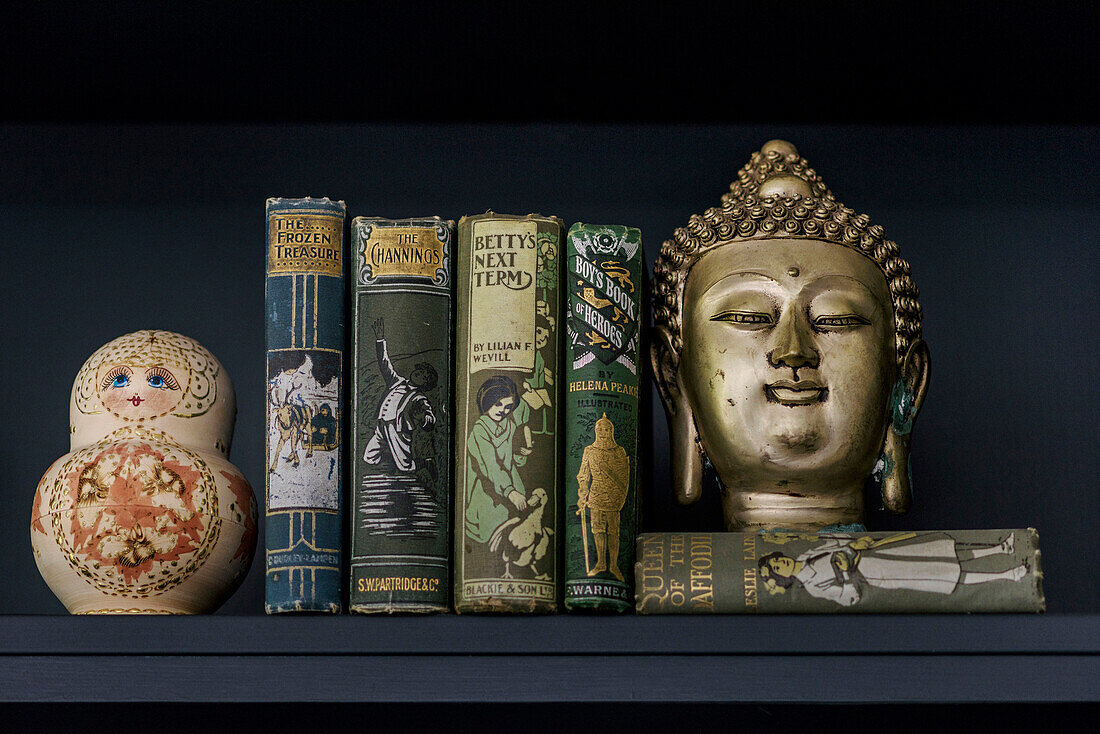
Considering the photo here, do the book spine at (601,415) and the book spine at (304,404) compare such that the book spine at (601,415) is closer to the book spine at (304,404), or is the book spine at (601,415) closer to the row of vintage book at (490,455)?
the row of vintage book at (490,455)

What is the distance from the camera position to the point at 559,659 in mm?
855

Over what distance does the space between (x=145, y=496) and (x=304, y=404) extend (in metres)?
0.13

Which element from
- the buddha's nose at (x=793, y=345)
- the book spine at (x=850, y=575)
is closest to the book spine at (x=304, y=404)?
the book spine at (x=850, y=575)

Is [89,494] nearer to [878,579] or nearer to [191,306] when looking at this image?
[191,306]

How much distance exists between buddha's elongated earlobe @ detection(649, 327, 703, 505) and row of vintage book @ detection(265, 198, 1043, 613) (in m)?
0.12

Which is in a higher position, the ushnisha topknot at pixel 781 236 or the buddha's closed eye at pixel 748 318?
the ushnisha topknot at pixel 781 236

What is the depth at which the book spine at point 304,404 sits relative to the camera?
90 cm

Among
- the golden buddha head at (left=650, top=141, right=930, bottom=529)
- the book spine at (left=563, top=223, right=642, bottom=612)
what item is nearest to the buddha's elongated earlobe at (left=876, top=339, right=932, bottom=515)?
the golden buddha head at (left=650, top=141, right=930, bottom=529)

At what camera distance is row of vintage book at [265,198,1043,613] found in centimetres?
87

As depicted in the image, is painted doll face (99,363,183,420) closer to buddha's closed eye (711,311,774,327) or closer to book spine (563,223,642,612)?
book spine (563,223,642,612)

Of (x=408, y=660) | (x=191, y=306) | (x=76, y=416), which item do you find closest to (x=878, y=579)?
(x=408, y=660)

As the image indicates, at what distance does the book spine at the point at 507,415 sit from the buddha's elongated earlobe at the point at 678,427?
17cm

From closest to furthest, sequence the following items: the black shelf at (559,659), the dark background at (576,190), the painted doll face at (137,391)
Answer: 1. the black shelf at (559,659)
2. the painted doll face at (137,391)
3. the dark background at (576,190)

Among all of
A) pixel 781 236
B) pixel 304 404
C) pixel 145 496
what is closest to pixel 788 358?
pixel 781 236
